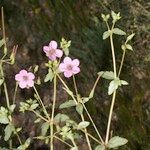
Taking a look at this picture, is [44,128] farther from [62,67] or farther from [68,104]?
[62,67]

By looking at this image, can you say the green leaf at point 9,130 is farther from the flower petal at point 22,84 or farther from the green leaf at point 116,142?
the green leaf at point 116,142

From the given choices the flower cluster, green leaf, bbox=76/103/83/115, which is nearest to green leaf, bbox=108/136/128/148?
green leaf, bbox=76/103/83/115

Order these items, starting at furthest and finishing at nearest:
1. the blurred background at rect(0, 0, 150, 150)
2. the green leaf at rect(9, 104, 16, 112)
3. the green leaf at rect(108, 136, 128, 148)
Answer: the blurred background at rect(0, 0, 150, 150)
the green leaf at rect(9, 104, 16, 112)
the green leaf at rect(108, 136, 128, 148)

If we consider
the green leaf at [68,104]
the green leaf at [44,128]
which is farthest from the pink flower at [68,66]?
the green leaf at [44,128]

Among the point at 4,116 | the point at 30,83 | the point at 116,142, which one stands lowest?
the point at 116,142

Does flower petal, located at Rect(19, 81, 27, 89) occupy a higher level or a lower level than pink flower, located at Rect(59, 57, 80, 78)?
lower

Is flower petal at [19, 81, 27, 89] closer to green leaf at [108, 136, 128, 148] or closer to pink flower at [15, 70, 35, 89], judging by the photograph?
pink flower at [15, 70, 35, 89]

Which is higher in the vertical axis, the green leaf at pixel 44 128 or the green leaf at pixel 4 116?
the green leaf at pixel 4 116

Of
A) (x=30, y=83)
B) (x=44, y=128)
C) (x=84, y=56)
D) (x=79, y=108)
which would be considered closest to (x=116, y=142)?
(x=79, y=108)
